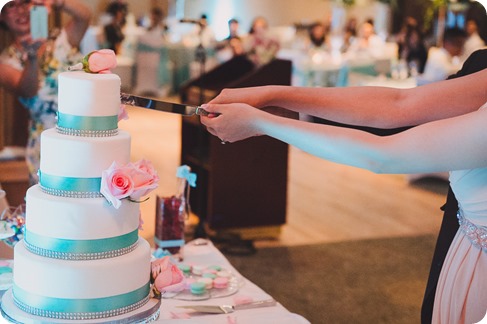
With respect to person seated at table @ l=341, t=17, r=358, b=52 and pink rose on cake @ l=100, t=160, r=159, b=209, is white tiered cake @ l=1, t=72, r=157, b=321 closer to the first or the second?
pink rose on cake @ l=100, t=160, r=159, b=209

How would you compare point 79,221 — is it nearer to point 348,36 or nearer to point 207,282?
point 207,282

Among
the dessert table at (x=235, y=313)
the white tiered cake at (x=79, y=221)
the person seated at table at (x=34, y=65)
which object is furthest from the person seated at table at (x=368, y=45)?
the white tiered cake at (x=79, y=221)

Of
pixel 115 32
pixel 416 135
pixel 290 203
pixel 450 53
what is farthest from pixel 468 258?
pixel 115 32

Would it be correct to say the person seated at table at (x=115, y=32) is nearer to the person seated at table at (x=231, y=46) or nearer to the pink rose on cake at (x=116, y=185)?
the person seated at table at (x=231, y=46)

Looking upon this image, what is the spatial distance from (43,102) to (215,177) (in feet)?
6.11

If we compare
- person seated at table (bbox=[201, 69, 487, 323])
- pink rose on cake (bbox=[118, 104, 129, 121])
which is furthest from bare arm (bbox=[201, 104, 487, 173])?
pink rose on cake (bbox=[118, 104, 129, 121])

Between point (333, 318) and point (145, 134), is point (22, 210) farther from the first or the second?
point (145, 134)

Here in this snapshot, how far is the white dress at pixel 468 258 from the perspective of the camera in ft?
6.95

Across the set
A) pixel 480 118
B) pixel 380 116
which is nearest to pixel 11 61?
pixel 380 116

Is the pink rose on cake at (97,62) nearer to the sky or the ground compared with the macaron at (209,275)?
nearer to the sky

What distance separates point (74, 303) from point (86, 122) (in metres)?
0.47

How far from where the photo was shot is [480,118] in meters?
1.79

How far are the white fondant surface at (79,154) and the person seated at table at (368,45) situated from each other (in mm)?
10015

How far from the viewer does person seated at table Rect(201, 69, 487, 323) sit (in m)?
1.83
